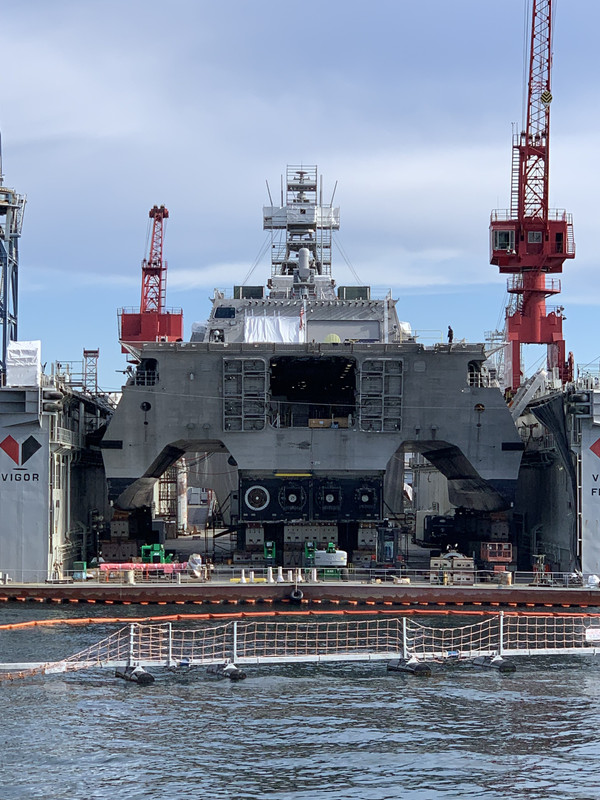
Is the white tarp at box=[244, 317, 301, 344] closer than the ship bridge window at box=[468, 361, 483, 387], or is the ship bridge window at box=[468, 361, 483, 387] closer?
the ship bridge window at box=[468, 361, 483, 387]

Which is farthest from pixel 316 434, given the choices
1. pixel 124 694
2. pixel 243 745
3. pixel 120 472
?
pixel 243 745

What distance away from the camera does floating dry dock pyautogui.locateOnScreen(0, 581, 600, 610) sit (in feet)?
177

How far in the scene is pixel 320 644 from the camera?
44.1 m

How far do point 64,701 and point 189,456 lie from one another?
6214 cm

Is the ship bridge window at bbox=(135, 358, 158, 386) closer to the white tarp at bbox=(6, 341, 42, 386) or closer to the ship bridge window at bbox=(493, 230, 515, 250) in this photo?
the white tarp at bbox=(6, 341, 42, 386)

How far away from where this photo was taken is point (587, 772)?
92.5 ft

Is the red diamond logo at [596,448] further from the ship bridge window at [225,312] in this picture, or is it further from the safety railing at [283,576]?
the ship bridge window at [225,312]

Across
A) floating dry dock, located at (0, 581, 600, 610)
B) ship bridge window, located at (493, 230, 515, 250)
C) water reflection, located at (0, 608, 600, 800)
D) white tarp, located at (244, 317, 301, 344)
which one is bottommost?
water reflection, located at (0, 608, 600, 800)

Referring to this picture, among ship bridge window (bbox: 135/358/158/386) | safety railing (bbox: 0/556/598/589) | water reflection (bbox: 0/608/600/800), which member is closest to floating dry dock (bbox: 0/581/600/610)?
safety railing (bbox: 0/556/598/589)

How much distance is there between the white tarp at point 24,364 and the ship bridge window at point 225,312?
627 inches

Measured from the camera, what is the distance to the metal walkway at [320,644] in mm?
38938

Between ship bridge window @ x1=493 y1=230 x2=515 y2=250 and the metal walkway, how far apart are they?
38505 millimetres

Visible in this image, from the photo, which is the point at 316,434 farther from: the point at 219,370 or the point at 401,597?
the point at 401,597

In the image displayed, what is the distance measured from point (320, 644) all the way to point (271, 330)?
22.1 m
